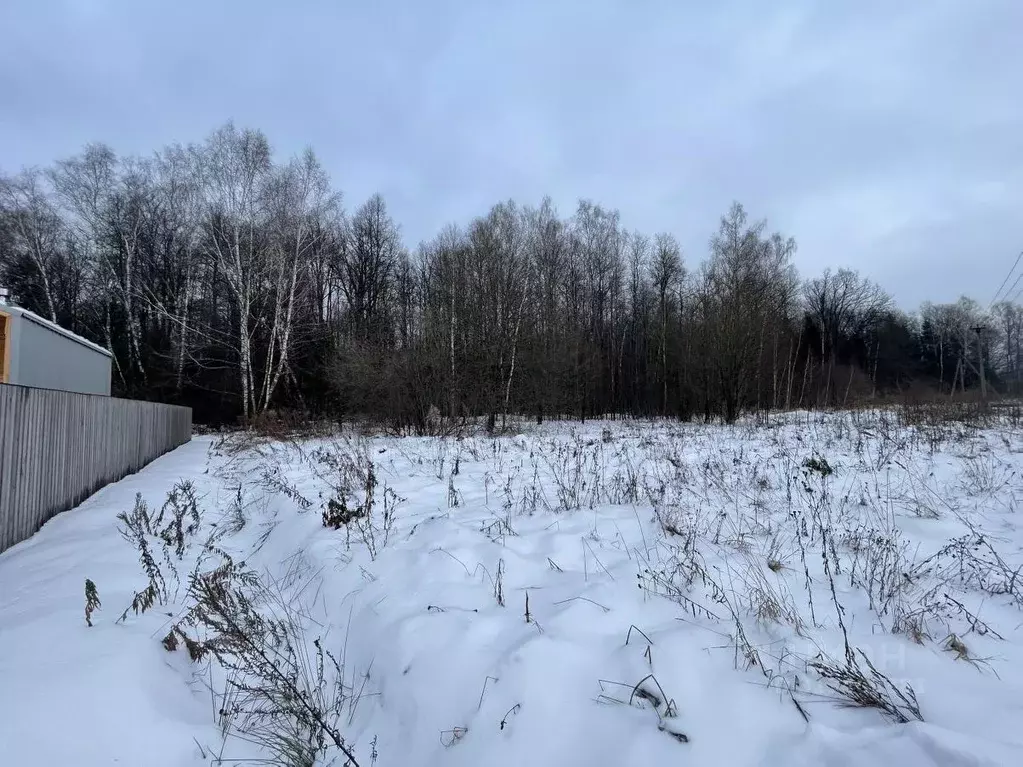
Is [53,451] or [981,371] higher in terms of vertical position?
[981,371]

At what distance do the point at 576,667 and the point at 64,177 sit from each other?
2844 cm

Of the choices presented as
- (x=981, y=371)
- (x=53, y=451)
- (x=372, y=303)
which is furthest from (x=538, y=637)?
(x=372, y=303)

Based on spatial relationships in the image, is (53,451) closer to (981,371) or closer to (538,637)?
(538,637)

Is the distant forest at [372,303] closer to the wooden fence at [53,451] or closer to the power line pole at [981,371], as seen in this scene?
the power line pole at [981,371]

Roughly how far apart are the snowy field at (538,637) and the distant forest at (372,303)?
1112 centimetres

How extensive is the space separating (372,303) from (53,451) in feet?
83.1

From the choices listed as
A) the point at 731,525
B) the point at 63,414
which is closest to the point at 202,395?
the point at 63,414

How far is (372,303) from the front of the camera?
30.2 m

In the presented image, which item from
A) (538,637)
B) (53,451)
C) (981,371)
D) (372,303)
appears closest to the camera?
(538,637)

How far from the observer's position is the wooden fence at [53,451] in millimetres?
4598

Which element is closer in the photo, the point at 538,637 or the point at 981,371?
the point at 538,637

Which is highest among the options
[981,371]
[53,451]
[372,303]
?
[372,303]

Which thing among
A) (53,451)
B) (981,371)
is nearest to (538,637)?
(53,451)

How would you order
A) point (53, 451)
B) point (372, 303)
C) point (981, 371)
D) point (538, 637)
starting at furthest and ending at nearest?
point (372, 303), point (981, 371), point (53, 451), point (538, 637)
